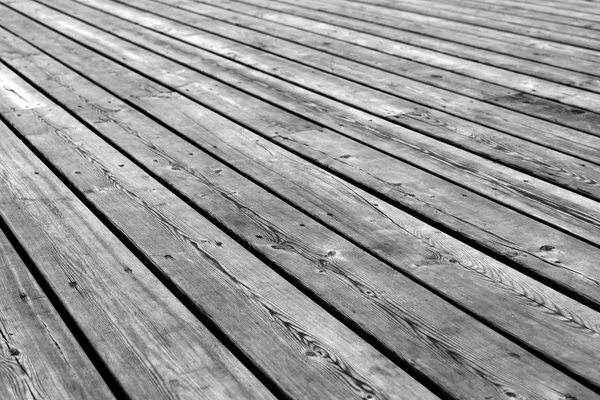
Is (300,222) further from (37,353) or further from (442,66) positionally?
(442,66)

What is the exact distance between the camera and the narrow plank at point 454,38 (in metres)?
3.61

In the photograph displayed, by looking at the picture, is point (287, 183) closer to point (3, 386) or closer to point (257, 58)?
point (3, 386)

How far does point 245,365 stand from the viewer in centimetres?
144

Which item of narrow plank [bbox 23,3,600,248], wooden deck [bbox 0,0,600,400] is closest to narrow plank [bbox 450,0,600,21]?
wooden deck [bbox 0,0,600,400]

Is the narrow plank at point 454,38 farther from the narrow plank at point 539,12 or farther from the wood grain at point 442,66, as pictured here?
the narrow plank at point 539,12

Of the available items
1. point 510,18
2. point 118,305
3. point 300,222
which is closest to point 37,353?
point 118,305

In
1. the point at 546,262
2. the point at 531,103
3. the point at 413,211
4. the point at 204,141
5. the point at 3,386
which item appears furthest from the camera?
the point at 531,103

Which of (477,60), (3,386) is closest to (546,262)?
(3,386)

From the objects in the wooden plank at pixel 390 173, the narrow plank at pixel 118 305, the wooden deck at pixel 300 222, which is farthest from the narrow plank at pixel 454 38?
the narrow plank at pixel 118 305

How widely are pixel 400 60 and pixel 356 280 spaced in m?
2.04

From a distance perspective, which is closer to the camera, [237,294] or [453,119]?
[237,294]

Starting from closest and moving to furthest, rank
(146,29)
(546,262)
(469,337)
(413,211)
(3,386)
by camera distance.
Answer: (3,386), (469,337), (546,262), (413,211), (146,29)

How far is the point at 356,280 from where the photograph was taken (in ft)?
5.64

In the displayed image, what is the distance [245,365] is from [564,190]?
113 centimetres
